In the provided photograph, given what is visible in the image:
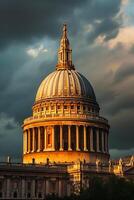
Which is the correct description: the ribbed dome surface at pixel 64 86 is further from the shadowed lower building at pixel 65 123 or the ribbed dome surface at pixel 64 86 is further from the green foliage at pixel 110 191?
the green foliage at pixel 110 191

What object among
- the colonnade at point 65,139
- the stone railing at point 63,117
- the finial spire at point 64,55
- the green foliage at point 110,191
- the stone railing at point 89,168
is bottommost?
the green foliage at point 110,191

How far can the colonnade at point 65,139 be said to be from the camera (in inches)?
5782

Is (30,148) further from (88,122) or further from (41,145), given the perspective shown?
(88,122)

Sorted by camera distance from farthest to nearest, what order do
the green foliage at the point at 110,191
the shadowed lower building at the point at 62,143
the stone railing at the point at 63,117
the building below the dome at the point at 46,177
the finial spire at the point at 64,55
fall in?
1. the finial spire at the point at 64,55
2. the stone railing at the point at 63,117
3. the shadowed lower building at the point at 62,143
4. the building below the dome at the point at 46,177
5. the green foliage at the point at 110,191

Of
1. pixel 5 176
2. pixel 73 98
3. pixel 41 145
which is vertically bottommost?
pixel 5 176

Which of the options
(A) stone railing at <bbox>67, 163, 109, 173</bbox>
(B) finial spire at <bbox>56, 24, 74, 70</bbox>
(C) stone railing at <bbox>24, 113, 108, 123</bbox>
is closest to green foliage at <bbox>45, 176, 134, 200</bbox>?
(A) stone railing at <bbox>67, 163, 109, 173</bbox>

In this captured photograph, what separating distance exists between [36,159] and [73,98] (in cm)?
1988

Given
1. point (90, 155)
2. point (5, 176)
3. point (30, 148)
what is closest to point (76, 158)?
point (90, 155)

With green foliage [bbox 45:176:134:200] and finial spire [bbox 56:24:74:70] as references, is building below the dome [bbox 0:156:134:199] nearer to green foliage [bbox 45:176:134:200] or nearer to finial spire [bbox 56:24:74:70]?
green foliage [bbox 45:176:134:200]

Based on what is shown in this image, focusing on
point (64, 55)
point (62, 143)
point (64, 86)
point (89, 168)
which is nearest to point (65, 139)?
point (62, 143)

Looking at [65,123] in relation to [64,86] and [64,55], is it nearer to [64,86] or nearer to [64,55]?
[64,86]

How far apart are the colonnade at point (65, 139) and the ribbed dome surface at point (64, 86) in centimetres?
1063

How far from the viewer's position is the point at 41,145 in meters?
149

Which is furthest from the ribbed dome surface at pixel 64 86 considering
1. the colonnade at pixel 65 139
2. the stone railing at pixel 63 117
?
the colonnade at pixel 65 139
